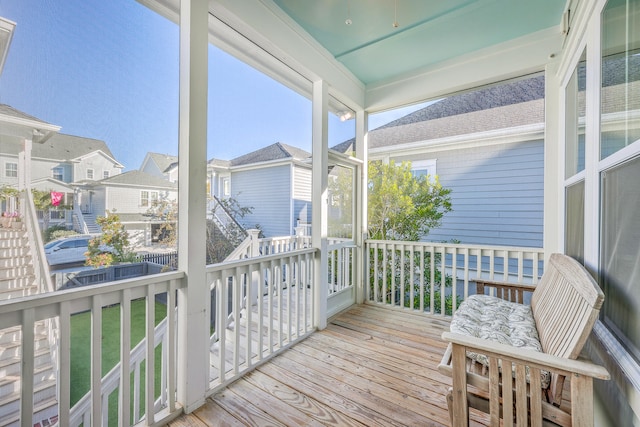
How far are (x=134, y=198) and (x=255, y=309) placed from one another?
67.5 inches

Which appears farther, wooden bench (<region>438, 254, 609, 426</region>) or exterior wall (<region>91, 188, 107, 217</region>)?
exterior wall (<region>91, 188, 107, 217</region>)

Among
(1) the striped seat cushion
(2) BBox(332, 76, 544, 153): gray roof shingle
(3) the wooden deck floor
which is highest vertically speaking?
(2) BBox(332, 76, 544, 153): gray roof shingle

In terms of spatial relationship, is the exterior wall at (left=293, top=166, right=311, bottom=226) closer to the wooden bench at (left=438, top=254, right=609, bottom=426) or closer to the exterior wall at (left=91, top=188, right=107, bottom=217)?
the exterior wall at (left=91, top=188, right=107, bottom=217)

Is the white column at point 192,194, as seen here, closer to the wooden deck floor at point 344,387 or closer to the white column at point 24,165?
the wooden deck floor at point 344,387

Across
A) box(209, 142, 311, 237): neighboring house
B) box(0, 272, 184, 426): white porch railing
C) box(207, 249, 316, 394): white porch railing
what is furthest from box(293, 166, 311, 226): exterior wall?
box(0, 272, 184, 426): white porch railing

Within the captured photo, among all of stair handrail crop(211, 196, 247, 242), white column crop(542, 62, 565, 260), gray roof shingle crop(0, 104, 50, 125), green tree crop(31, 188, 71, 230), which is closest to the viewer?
gray roof shingle crop(0, 104, 50, 125)

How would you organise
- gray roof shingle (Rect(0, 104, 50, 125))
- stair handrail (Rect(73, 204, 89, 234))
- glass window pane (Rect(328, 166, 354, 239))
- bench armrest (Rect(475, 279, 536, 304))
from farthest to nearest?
1. glass window pane (Rect(328, 166, 354, 239))
2. bench armrest (Rect(475, 279, 536, 304))
3. stair handrail (Rect(73, 204, 89, 234))
4. gray roof shingle (Rect(0, 104, 50, 125))

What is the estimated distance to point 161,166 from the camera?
1720 millimetres

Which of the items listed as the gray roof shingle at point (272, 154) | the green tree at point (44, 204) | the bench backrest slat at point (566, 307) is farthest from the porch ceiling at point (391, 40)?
the bench backrest slat at point (566, 307)

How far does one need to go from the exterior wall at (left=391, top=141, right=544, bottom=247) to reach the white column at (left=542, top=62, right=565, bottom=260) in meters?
0.12

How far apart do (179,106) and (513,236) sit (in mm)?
3298

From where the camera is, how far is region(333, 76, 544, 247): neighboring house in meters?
2.81

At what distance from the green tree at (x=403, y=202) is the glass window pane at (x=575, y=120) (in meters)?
1.18

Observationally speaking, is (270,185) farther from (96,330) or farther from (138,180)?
(96,330)
